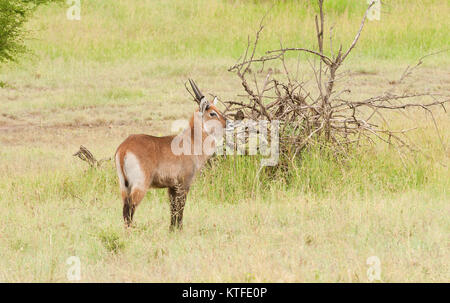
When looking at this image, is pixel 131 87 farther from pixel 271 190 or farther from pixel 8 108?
pixel 271 190

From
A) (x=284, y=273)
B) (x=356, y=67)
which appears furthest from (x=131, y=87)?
(x=284, y=273)

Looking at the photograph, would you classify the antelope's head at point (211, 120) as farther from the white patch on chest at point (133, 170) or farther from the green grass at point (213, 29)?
the green grass at point (213, 29)

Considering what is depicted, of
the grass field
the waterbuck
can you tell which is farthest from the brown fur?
the grass field

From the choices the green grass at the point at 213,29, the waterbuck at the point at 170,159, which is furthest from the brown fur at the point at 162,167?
the green grass at the point at 213,29

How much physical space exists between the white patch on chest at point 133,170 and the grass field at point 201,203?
0.45 metres

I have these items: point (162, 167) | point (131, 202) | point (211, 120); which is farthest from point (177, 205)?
point (211, 120)

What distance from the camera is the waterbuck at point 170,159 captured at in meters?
6.49

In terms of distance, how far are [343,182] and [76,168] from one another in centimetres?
350

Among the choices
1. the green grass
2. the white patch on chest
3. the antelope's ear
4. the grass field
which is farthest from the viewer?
the green grass

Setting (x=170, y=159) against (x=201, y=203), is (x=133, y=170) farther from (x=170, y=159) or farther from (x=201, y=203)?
(x=201, y=203)

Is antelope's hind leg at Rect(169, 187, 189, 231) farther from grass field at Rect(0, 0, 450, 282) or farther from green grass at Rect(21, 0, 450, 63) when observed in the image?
green grass at Rect(21, 0, 450, 63)

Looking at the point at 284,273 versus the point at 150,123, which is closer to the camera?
the point at 284,273

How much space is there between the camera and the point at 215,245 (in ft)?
20.5

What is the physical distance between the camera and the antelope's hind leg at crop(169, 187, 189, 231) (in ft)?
22.4
